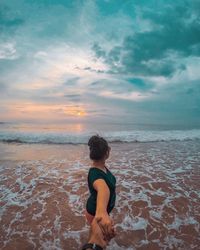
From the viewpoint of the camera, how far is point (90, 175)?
254 centimetres

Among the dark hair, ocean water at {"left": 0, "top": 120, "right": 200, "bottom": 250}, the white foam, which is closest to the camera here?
the dark hair

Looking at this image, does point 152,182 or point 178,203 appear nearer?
point 178,203

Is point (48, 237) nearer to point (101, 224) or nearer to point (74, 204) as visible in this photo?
point (74, 204)

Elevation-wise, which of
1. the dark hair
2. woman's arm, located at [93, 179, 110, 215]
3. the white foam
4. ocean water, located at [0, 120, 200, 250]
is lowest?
ocean water, located at [0, 120, 200, 250]

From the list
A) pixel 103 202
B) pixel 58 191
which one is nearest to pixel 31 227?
pixel 58 191

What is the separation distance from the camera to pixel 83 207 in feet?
19.1

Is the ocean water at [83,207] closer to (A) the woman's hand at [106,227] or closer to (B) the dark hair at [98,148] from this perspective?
(B) the dark hair at [98,148]

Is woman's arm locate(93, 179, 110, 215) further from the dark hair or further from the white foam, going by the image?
the white foam

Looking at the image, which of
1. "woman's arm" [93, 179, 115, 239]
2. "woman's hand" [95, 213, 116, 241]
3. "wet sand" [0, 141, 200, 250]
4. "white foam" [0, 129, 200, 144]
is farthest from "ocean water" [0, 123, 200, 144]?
"woman's hand" [95, 213, 116, 241]

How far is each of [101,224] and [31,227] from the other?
155 inches

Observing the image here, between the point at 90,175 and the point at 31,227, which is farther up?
the point at 90,175

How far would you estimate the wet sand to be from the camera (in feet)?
14.3

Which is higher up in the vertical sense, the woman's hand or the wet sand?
the woman's hand

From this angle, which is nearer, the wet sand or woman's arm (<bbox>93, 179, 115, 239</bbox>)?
woman's arm (<bbox>93, 179, 115, 239</bbox>)
